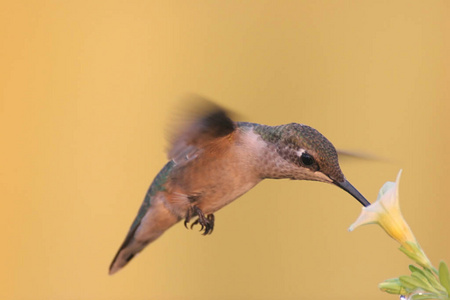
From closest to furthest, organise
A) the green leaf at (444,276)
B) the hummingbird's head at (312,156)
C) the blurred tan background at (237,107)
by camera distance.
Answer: the green leaf at (444,276) → the hummingbird's head at (312,156) → the blurred tan background at (237,107)

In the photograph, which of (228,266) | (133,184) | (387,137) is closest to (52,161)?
(133,184)

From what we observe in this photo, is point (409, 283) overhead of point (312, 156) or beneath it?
beneath

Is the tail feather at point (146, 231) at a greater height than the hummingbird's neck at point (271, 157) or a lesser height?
lesser

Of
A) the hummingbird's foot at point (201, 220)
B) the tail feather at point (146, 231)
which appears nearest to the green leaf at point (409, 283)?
the hummingbird's foot at point (201, 220)

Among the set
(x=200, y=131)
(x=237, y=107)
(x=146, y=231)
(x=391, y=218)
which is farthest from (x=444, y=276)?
(x=237, y=107)

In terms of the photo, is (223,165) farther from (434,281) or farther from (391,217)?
(434,281)

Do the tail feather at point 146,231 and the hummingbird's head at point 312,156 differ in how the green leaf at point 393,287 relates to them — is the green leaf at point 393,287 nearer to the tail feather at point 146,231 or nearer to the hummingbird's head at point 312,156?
the hummingbird's head at point 312,156

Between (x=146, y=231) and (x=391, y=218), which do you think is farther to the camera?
(x=146, y=231)

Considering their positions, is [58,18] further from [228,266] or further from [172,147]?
[172,147]

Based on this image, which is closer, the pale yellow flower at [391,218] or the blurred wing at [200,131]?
the pale yellow flower at [391,218]
